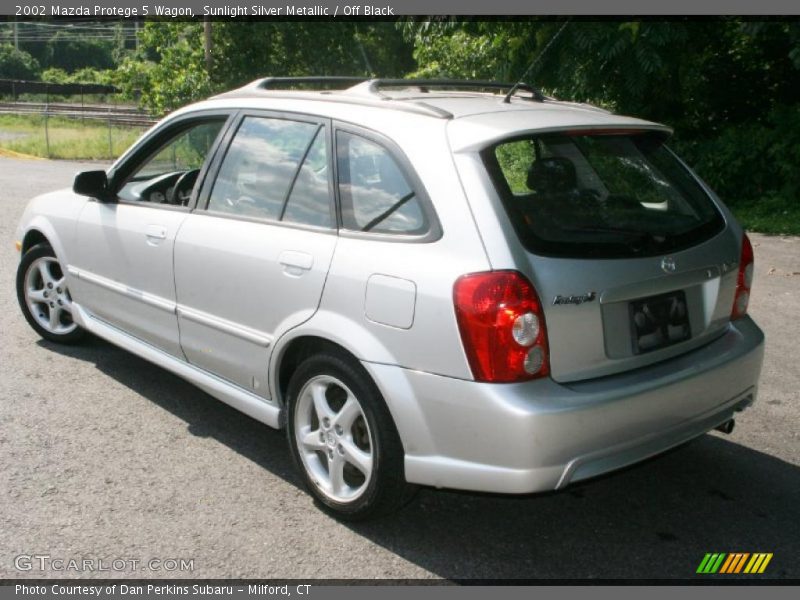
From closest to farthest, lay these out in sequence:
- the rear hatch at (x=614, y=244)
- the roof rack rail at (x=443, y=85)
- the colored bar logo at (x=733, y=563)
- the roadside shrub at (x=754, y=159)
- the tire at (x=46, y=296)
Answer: the rear hatch at (x=614, y=244)
the colored bar logo at (x=733, y=563)
the roof rack rail at (x=443, y=85)
the tire at (x=46, y=296)
the roadside shrub at (x=754, y=159)

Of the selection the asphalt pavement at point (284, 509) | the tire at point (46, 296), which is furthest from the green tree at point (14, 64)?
the asphalt pavement at point (284, 509)

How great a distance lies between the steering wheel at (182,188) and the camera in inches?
204

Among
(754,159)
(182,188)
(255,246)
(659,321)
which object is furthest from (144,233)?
(754,159)

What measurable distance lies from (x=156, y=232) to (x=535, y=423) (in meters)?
2.50

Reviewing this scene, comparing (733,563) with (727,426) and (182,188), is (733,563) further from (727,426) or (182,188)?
(182,188)

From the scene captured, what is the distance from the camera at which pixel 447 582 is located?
Result: 3445mm

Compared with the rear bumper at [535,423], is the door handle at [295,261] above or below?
above

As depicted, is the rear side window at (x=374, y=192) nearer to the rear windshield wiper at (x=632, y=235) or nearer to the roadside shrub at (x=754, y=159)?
the rear windshield wiper at (x=632, y=235)

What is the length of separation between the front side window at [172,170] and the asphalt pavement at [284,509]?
1.16m

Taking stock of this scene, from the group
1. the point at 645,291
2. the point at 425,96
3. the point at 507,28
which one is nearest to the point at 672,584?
the point at 645,291

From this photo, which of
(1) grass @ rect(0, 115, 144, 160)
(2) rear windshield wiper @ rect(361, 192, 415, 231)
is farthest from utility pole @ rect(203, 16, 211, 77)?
(2) rear windshield wiper @ rect(361, 192, 415, 231)

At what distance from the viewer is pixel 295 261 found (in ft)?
12.7

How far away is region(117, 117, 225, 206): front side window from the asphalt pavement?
1164mm

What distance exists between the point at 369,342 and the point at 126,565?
4.17 feet
